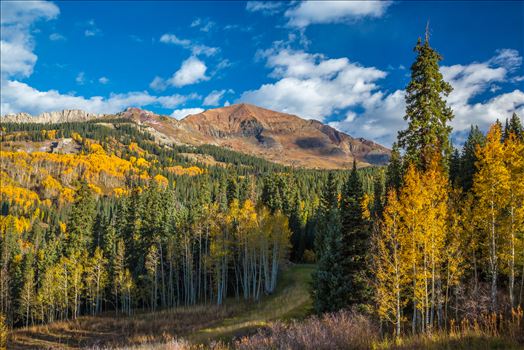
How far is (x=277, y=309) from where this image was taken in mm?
39469

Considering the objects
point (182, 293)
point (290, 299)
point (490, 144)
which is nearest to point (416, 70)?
point (490, 144)

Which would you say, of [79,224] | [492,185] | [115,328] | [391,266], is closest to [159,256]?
[115,328]

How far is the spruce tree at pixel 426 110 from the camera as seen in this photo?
26750mm

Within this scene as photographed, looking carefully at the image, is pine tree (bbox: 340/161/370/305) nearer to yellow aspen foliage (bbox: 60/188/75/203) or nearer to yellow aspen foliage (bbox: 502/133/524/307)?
yellow aspen foliage (bbox: 502/133/524/307)

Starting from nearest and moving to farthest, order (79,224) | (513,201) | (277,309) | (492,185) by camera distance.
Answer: (513,201), (492,185), (277,309), (79,224)

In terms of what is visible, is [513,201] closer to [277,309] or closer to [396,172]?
[396,172]

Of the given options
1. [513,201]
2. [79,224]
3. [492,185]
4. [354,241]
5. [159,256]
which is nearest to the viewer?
[513,201]

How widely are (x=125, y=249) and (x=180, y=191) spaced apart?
12517 cm

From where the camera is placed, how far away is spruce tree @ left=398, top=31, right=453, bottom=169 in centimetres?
2675

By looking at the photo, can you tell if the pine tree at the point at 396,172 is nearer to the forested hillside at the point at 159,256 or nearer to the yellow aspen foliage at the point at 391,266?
the yellow aspen foliage at the point at 391,266

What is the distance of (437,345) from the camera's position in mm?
7637

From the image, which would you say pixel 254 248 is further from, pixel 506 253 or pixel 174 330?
pixel 506 253

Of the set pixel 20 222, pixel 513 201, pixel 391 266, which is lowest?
pixel 20 222

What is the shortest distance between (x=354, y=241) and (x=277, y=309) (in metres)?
17.2
